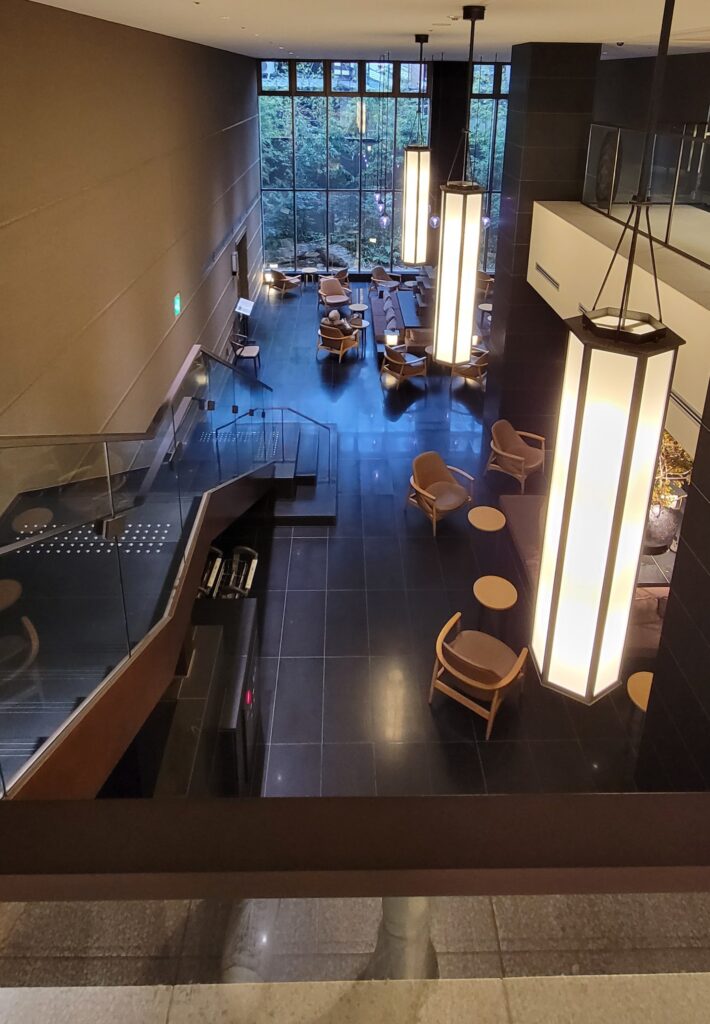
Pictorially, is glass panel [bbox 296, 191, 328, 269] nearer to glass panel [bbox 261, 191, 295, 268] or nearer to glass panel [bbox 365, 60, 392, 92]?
glass panel [bbox 261, 191, 295, 268]

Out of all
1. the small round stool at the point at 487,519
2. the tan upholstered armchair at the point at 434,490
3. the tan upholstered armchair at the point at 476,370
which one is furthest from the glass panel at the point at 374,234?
the small round stool at the point at 487,519

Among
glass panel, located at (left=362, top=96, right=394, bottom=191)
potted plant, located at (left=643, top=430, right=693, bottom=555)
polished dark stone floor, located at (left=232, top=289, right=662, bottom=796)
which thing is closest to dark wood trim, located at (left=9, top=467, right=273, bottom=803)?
polished dark stone floor, located at (left=232, top=289, right=662, bottom=796)

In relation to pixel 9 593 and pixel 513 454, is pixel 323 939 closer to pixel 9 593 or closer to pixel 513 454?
pixel 9 593

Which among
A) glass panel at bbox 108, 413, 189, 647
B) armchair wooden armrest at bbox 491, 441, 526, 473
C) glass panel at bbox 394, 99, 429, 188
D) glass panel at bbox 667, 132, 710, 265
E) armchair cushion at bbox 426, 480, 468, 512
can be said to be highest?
glass panel at bbox 394, 99, 429, 188

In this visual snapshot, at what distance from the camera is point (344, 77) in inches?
722

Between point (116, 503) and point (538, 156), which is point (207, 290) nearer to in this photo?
point (538, 156)

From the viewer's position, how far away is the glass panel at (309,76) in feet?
60.0

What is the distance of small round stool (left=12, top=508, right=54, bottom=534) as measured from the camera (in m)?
4.34

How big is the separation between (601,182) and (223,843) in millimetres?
7892

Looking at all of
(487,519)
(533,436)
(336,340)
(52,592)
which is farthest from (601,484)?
(336,340)

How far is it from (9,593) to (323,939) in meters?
3.13

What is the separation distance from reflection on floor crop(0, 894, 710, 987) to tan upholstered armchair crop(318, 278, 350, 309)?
16858mm

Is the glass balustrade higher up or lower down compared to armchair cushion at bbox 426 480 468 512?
higher up

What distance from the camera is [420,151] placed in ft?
19.8
